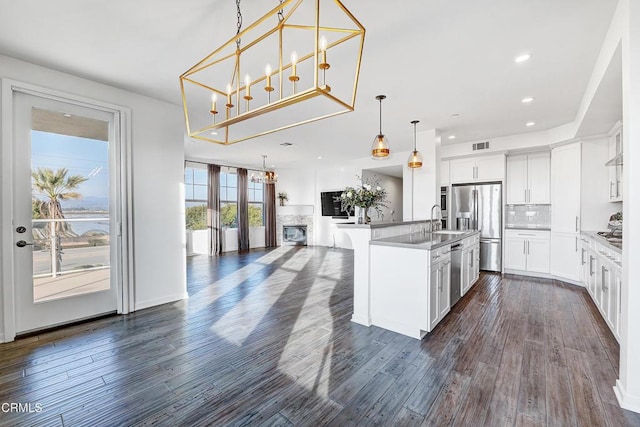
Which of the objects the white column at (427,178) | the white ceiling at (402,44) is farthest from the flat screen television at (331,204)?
the white ceiling at (402,44)

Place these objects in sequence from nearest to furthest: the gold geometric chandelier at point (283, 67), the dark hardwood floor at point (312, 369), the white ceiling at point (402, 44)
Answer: the gold geometric chandelier at point (283, 67)
the dark hardwood floor at point (312, 369)
the white ceiling at point (402, 44)

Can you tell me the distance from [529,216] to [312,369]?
576 centimetres

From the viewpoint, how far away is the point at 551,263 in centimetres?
524

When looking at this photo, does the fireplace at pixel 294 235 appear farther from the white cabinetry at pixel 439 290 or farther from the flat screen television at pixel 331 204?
the white cabinetry at pixel 439 290

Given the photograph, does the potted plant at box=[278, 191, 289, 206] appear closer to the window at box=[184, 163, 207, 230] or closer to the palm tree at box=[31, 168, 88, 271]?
the window at box=[184, 163, 207, 230]

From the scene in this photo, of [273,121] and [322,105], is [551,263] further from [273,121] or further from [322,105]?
[273,121]

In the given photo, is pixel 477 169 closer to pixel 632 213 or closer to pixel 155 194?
pixel 632 213

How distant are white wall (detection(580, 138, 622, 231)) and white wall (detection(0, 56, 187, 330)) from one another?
635 centimetres

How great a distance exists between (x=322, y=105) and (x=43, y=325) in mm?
4198

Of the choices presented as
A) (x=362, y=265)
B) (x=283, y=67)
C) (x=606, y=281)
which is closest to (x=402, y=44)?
(x=283, y=67)

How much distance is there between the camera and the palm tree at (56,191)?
3.04 m

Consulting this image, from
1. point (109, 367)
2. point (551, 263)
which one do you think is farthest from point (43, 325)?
point (551, 263)

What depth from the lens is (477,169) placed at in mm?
6039

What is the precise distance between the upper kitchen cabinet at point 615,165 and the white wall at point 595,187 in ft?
0.55
